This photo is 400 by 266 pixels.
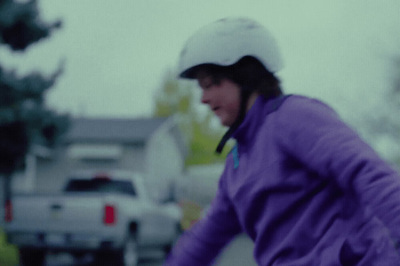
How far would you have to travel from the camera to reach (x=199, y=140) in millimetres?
62531

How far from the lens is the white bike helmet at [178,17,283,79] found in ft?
7.85

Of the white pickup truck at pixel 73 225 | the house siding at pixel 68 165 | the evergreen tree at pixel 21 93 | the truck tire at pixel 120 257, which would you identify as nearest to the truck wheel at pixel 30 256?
the white pickup truck at pixel 73 225

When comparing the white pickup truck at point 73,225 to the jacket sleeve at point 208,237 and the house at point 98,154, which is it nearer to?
the jacket sleeve at point 208,237

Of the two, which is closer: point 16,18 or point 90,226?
point 90,226

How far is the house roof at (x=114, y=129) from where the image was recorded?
3766 centimetres

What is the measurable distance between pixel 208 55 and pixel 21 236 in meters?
10.3

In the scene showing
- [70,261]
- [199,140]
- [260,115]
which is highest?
[199,140]

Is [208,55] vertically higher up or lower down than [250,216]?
higher up

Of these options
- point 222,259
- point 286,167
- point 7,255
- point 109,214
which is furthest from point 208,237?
point 7,255

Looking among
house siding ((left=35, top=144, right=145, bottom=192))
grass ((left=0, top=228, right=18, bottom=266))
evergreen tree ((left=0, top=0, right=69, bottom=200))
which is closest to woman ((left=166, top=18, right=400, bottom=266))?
grass ((left=0, top=228, right=18, bottom=266))

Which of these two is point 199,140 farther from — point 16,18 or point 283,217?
point 283,217

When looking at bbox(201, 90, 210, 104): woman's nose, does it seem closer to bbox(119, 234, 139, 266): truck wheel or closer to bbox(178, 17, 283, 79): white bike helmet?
bbox(178, 17, 283, 79): white bike helmet

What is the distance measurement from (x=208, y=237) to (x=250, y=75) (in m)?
0.76

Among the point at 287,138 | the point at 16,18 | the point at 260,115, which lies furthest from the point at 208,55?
the point at 16,18
